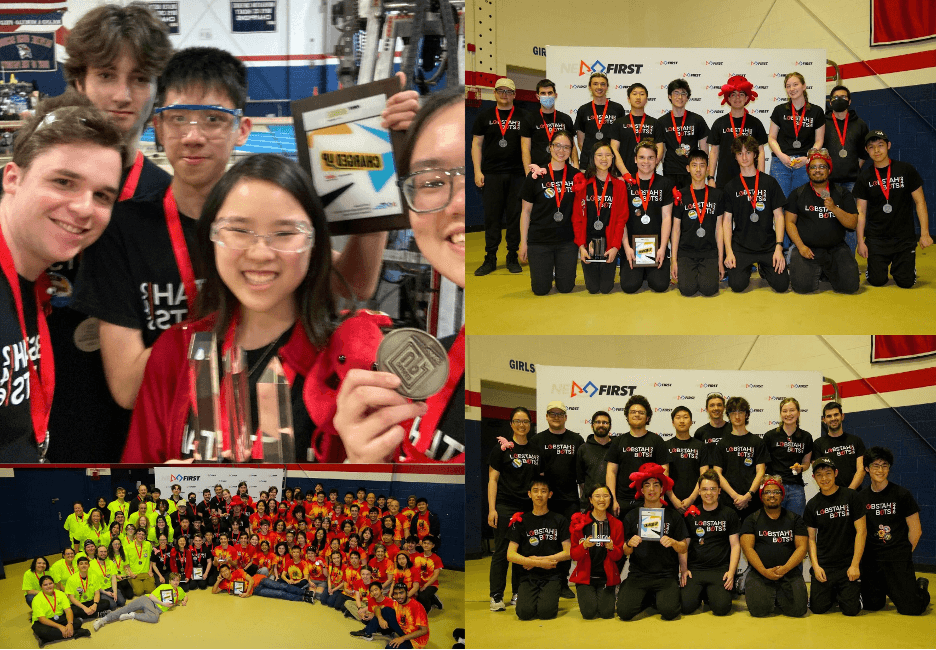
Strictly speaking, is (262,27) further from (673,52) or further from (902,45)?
(902,45)

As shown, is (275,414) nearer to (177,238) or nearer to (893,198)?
(177,238)

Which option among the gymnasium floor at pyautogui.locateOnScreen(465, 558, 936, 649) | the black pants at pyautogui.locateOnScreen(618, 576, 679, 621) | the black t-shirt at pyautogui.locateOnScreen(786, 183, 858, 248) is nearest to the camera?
the gymnasium floor at pyautogui.locateOnScreen(465, 558, 936, 649)

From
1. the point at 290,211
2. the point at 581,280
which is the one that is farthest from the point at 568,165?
the point at 290,211

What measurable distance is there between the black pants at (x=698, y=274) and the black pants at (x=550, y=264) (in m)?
0.65

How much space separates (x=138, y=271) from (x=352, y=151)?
1421mm

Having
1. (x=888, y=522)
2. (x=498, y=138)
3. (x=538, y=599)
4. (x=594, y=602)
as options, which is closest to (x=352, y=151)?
(x=498, y=138)

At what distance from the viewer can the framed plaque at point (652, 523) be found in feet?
13.8

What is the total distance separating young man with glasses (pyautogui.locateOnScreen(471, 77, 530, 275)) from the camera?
4.42 metres

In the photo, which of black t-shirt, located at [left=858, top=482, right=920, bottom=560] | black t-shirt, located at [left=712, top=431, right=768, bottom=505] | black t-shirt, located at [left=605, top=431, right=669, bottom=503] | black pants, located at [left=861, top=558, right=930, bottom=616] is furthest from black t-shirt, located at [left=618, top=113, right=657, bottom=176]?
black pants, located at [left=861, top=558, right=930, bottom=616]

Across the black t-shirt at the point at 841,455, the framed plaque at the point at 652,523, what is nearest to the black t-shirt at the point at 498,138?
the framed plaque at the point at 652,523

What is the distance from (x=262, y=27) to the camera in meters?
4.23

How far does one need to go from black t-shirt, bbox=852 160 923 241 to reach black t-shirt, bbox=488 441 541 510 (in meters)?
2.46

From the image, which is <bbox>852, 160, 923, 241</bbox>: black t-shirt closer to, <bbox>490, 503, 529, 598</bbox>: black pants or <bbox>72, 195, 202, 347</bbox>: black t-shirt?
<bbox>490, 503, 529, 598</bbox>: black pants

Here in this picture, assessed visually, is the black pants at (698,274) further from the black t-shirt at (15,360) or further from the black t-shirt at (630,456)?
the black t-shirt at (15,360)
